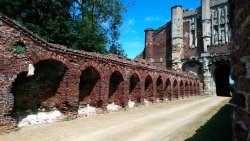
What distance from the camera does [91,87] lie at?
14445 mm

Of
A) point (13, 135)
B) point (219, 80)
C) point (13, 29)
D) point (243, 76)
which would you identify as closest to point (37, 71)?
point (13, 29)

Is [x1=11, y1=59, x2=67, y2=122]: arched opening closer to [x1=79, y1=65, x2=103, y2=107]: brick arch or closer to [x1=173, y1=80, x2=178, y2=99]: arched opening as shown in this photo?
[x1=79, y1=65, x2=103, y2=107]: brick arch

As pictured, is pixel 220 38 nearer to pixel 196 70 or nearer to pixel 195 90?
pixel 196 70

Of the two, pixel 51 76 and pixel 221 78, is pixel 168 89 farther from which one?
pixel 221 78

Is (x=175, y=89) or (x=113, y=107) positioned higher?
(x=175, y=89)

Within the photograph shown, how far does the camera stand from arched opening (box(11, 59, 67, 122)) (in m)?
Result: 10.6

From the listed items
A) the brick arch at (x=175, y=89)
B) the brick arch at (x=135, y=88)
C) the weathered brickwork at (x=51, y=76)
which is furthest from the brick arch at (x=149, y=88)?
the brick arch at (x=175, y=89)

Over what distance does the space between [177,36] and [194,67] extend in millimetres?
5176

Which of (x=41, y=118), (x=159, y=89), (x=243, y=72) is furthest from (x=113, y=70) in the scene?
(x=243, y=72)

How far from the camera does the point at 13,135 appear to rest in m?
8.54

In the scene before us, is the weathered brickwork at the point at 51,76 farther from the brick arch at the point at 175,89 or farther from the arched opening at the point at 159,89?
the brick arch at the point at 175,89

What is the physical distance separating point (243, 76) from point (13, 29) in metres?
9.09

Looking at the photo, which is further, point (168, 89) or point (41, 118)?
point (168, 89)

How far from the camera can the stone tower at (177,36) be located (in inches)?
1454
